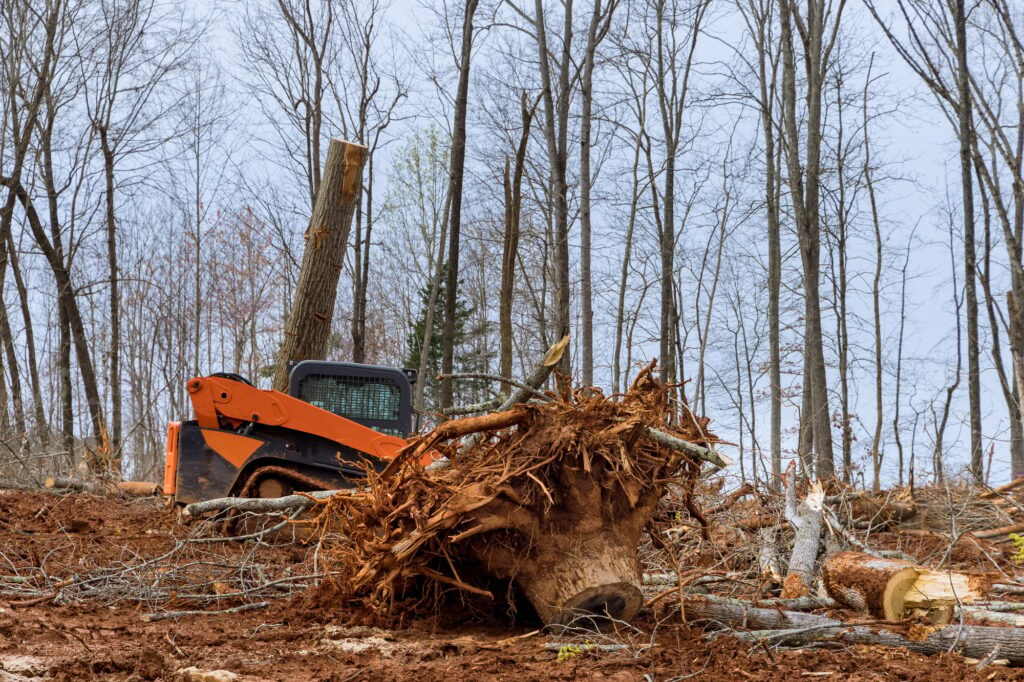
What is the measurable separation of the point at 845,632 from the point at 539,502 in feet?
5.19

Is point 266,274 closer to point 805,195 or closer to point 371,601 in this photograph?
point 805,195

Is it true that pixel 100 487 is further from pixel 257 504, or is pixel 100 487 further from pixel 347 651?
pixel 347 651

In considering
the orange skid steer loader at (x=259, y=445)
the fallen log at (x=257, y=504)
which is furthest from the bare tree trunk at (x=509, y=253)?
the fallen log at (x=257, y=504)

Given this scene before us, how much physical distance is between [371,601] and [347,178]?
8246 millimetres

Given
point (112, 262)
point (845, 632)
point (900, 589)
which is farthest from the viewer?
point (112, 262)

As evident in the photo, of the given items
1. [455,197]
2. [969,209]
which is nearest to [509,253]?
[455,197]

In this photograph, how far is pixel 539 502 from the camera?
183 inches

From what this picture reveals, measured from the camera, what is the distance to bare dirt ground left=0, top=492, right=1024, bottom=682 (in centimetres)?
388

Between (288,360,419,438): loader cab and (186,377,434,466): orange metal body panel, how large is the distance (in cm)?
84

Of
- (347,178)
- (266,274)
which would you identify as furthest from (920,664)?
(266,274)

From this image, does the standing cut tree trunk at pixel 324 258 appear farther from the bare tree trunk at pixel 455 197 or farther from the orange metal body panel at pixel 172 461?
the orange metal body panel at pixel 172 461

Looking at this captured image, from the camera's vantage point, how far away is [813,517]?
6473mm

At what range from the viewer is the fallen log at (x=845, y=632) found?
4.13 meters

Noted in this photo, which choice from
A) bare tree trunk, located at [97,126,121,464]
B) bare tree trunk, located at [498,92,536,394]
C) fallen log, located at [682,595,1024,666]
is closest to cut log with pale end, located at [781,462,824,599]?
fallen log, located at [682,595,1024,666]
